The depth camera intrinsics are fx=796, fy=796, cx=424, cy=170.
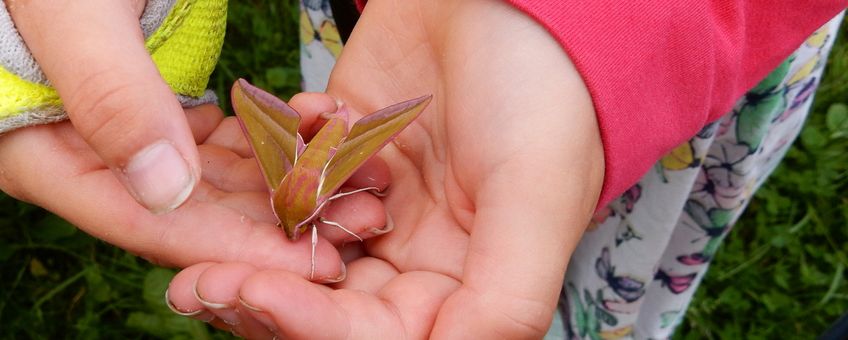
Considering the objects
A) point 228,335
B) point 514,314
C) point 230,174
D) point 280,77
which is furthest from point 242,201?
point 280,77

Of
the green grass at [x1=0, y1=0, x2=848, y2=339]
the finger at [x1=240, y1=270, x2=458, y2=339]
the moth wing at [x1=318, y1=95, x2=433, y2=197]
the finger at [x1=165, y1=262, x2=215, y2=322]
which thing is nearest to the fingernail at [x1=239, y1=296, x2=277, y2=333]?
the finger at [x1=240, y1=270, x2=458, y2=339]

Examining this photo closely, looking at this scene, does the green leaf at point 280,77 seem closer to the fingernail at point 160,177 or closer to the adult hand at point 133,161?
the adult hand at point 133,161

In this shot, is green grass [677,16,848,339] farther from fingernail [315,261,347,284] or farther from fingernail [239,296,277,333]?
fingernail [239,296,277,333]

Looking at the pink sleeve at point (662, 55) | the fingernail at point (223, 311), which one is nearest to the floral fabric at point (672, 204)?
the pink sleeve at point (662, 55)

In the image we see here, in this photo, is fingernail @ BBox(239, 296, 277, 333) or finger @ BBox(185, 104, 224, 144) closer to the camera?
fingernail @ BBox(239, 296, 277, 333)

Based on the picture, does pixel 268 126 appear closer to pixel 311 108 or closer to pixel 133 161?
pixel 311 108

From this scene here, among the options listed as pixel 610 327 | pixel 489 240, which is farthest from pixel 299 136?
pixel 610 327

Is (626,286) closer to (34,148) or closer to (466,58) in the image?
(466,58)

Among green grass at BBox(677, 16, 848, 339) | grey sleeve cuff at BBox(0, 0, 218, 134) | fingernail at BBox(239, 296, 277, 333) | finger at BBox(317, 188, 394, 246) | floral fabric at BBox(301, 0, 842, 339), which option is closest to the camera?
fingernail at BBox(239, 296, 277, 333)
